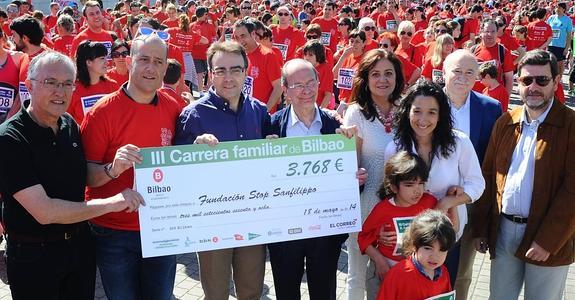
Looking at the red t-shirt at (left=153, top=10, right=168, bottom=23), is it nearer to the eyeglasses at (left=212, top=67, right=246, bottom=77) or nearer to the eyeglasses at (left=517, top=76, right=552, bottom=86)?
the eyeglasses at (left=212, top=67, right=246, bottom=77)

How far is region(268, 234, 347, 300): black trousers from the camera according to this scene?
11.4 feet

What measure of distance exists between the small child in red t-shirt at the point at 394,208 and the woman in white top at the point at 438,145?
13 cm

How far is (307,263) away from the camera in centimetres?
354

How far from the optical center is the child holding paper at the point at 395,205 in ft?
10.0

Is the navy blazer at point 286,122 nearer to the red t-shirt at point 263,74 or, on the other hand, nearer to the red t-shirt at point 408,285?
the red t-shirt at point 408,285

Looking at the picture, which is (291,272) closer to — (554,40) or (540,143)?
(540,143)

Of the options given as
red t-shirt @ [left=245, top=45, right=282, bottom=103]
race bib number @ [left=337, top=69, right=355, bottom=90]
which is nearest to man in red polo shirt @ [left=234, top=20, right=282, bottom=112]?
red t-shirt @ [left=245, top=45, right=282, bottom=103]

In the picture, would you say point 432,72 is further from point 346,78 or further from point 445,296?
point 445,296

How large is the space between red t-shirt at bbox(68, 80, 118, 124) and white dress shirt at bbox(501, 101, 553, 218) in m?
3.33

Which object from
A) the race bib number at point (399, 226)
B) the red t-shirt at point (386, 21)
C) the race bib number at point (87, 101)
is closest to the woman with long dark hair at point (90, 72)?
the race bib number at point (87, 101)

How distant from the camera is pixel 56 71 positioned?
2.77m

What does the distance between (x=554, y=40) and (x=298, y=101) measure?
41.1ft

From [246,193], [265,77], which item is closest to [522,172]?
[246,193]

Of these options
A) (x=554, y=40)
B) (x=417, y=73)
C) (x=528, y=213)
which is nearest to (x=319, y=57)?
(x=417, y=73)
